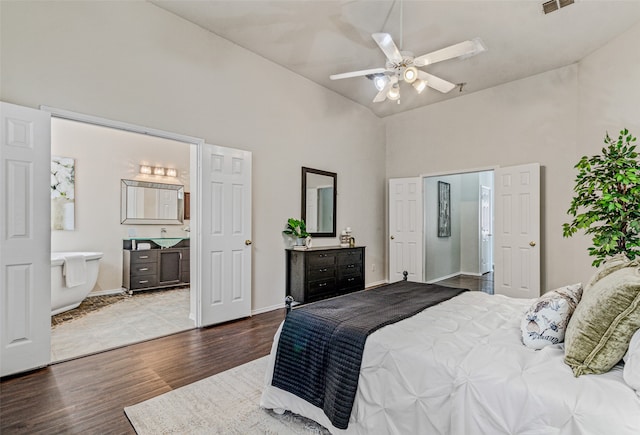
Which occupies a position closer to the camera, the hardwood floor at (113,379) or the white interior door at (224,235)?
the hardwood floor at (113,379)

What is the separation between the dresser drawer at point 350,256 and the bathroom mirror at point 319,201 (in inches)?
18.5

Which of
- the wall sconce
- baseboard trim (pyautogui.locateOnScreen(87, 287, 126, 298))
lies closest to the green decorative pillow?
baseboard trim (pyautogui.locateOnScreen(87, 287, 126, 298))

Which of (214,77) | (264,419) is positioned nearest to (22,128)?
(214,77)

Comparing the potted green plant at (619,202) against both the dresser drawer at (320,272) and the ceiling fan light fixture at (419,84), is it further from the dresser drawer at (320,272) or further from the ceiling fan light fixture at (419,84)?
the dresser drawer at (320,272)

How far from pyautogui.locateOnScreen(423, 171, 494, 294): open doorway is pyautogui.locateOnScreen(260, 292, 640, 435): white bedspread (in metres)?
5.06

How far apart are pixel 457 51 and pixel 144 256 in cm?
545

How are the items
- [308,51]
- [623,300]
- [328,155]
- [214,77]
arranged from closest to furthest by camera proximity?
[623,300], [214,77], [308,51], [328,155]

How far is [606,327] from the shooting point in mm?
1243

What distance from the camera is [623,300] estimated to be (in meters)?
1.22

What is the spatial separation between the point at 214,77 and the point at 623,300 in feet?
13.3

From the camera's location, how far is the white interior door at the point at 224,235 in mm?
3645

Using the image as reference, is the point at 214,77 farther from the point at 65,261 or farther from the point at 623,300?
the point at 623,300

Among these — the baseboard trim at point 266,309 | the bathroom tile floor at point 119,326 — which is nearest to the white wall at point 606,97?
the baseboard trim at point 266,309

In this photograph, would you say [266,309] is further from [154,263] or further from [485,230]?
[485,230]
